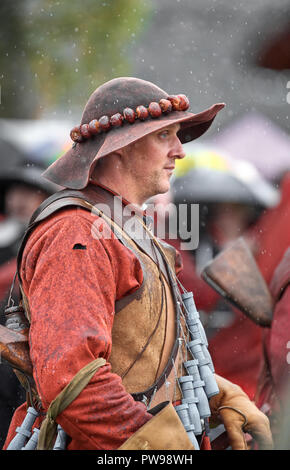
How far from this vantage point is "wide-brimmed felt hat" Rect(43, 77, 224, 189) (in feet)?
6.85

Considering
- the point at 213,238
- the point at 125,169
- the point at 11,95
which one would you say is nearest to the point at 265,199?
the point at 213,238

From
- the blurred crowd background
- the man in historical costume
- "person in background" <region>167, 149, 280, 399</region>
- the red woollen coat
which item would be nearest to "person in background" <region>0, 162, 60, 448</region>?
the blurred crowd background

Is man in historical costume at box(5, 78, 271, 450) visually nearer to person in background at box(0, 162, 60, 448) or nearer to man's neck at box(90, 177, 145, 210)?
man's neck at box(90, 177, 145, 210)

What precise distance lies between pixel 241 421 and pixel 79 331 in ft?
2.43

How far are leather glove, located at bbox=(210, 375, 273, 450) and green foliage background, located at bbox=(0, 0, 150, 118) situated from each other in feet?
16.8

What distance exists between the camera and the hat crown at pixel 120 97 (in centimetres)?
213

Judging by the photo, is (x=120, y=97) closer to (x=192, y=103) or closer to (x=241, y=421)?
(x=241, y=421)

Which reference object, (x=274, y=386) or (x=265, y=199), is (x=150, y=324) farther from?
(x=265, y=199)

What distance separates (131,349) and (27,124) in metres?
4.85

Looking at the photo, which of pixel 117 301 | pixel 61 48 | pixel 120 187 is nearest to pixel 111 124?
pixel 120 187

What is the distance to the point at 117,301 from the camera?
1.95 metres

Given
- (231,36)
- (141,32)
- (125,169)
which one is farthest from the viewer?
(231,36)

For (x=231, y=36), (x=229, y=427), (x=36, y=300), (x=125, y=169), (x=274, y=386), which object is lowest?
(x=274, y=386)

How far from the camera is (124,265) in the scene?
1.93 m
